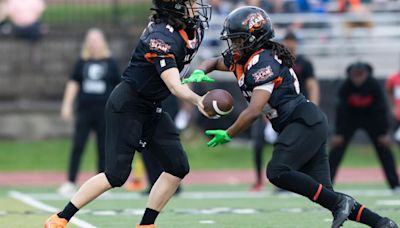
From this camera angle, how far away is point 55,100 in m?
19.3

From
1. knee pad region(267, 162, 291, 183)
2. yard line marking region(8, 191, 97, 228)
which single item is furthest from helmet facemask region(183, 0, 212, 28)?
yard line marking region(8, 191, 97, 228)

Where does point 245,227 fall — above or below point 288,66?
below

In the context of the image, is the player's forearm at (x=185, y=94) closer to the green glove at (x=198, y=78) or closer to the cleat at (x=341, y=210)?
the green glove at (x=198, y=78)

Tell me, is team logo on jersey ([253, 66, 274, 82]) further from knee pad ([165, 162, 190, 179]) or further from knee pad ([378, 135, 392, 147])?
knee pad ([378, 135, 392, 147])

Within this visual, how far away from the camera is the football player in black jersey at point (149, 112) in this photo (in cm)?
817

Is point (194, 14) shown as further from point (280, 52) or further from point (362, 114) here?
point (362, 114)

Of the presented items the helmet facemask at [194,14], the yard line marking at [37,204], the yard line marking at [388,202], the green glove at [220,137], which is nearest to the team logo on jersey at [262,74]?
the green glove at [220,137]

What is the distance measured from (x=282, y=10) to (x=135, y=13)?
2.78 metres

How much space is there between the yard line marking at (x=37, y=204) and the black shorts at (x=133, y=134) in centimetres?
122

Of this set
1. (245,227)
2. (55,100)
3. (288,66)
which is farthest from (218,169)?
(288,66)

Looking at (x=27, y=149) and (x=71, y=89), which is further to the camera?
(x=27, y=149)

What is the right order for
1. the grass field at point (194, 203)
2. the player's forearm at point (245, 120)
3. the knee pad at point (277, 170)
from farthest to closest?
the grass field at point (194, 203) < the knee pad at point (277, 170) < the player's forearm at point (245, 120)

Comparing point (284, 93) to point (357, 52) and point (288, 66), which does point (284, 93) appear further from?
point (357, 52)

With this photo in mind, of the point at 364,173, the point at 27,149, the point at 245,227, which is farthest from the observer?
the point at 27,149
